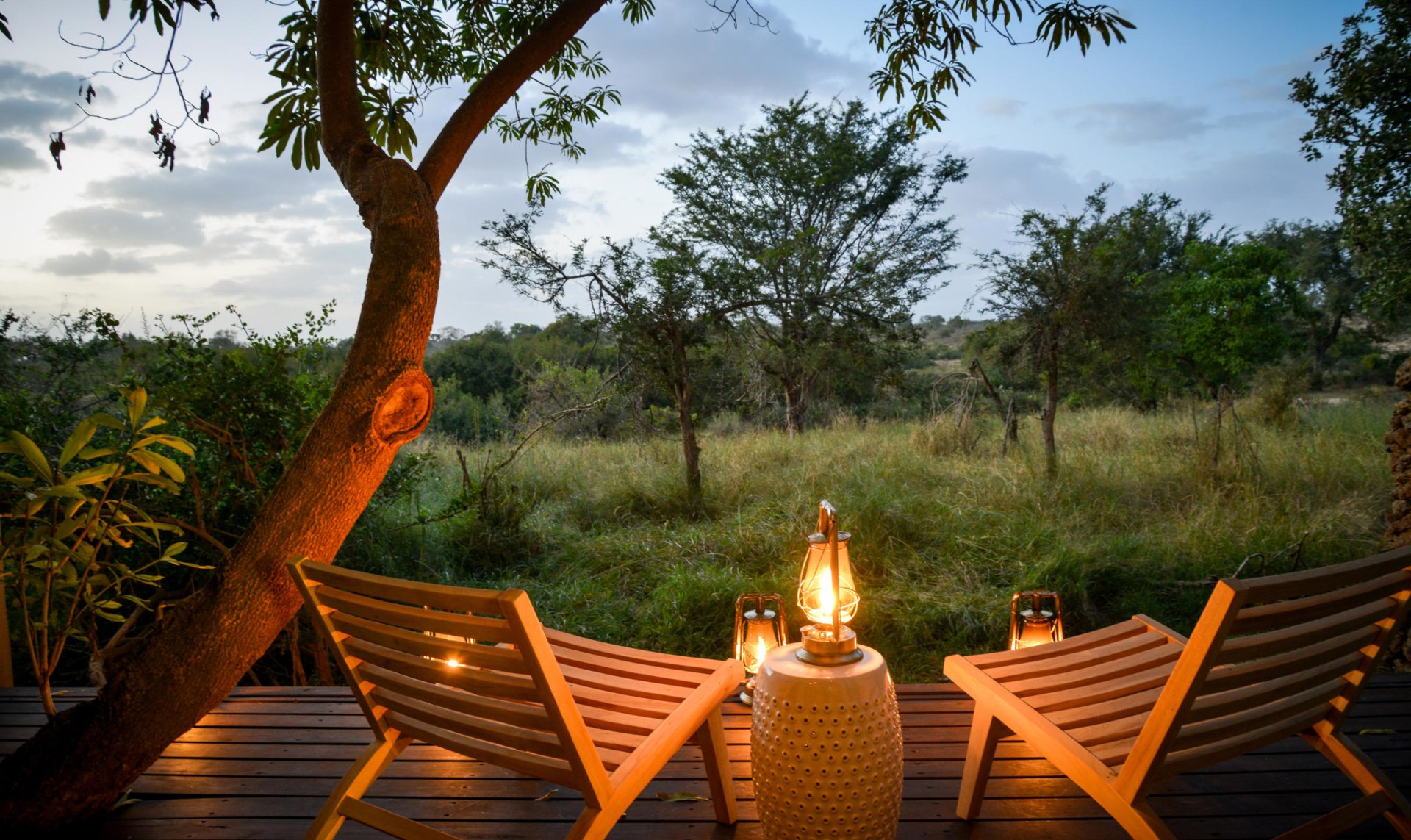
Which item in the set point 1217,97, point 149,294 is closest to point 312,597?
point 149,294

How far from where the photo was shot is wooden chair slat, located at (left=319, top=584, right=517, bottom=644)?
127 centimetres

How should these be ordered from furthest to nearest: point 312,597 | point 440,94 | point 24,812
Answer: point 440,94 < point 24,812 < point 312,597

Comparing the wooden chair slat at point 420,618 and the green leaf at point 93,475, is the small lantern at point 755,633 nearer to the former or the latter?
the wooden chair slat at point 420,618

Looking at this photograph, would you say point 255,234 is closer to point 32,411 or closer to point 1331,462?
point 32,411

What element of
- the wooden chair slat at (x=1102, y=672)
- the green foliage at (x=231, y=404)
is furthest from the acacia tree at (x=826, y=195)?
the wooden chair slat at (x=1102, y=672)

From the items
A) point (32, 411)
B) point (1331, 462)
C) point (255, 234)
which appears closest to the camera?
point (32, 411)

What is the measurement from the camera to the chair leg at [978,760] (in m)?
1.77

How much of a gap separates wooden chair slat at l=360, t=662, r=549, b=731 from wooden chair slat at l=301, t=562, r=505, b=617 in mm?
190

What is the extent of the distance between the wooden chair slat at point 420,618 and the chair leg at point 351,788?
0.34m

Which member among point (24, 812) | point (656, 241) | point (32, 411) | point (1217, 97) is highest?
point (1217, 97)

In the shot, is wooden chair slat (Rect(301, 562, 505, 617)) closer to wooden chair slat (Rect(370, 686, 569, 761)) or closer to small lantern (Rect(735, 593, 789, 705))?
Answer: wooden chair slat (Rect(370, 686, 569, 761))

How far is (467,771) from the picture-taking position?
2119 millimetres

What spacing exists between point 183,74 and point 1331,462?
22.9 feet

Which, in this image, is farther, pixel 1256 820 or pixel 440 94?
pixel 440 94
